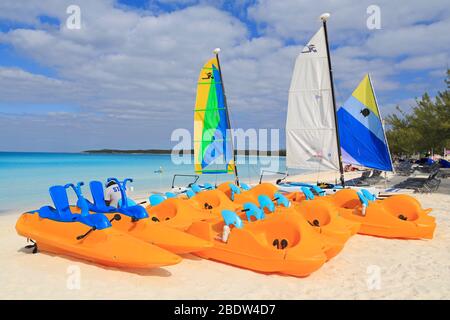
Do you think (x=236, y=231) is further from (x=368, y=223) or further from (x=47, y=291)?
(x=368, y=223)

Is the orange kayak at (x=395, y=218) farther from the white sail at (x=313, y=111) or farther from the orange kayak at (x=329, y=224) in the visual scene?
the white sail at (x=313, y=111)

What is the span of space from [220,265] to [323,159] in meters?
7.45

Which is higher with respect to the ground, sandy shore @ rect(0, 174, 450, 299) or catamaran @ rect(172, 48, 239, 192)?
catamaran @ rect(172, 48, 239, 192)

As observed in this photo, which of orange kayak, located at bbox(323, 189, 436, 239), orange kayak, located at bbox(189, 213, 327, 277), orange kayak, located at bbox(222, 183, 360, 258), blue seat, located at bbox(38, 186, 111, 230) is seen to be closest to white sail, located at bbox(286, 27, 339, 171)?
orange kayak, located at bbox(323, 189, 436, 239)

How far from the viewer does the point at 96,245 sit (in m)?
5.68

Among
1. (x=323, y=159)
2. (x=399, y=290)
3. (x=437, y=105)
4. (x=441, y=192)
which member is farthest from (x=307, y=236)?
(x=437, y=105)

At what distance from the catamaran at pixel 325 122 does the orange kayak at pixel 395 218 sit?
322 centimetres

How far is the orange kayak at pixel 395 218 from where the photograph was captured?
7.79 metres

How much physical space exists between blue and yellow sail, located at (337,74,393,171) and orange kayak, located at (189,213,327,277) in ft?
24.3

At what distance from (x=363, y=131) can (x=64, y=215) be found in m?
10.0

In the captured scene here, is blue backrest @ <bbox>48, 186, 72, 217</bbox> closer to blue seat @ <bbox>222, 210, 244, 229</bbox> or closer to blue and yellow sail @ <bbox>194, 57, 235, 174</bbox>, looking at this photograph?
blue seat @ <bbox>222, 210, 244, 229</bbox>

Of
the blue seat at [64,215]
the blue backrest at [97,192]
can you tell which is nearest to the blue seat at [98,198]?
the blue backrest at [97,192]

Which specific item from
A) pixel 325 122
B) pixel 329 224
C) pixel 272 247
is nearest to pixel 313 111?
pixel 325 122

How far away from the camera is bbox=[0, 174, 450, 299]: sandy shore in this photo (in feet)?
16.0
